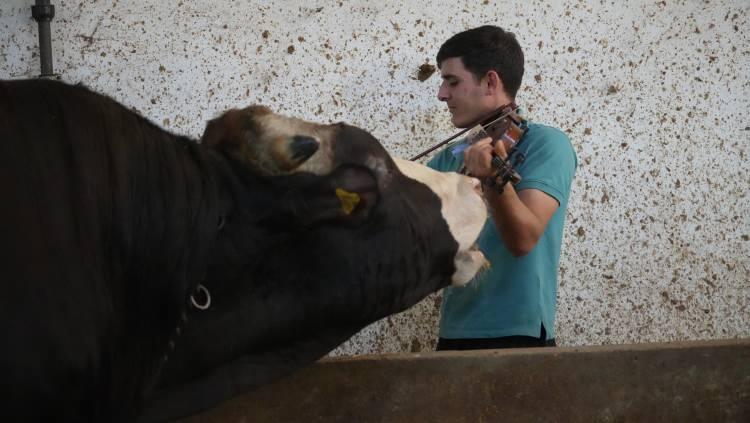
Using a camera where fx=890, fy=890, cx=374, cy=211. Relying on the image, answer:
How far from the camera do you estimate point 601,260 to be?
9.51ft

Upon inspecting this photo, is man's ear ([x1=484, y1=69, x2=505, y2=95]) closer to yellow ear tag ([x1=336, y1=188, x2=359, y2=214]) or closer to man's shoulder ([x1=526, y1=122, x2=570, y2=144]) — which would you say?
man's shoulder ([x1=526, y1=122, x2=570, y2=144])

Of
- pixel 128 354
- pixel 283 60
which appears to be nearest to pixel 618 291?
pixel 283 60

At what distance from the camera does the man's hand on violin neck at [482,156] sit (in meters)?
1.93

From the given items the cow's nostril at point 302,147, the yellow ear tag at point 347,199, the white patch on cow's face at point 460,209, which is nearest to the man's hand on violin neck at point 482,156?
the white patch on cow's face at point 460,209

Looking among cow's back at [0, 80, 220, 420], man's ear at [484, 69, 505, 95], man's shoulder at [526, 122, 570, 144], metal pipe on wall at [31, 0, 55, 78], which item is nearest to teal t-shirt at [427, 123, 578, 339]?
man's shoulder at [526, 122, 570, 144]

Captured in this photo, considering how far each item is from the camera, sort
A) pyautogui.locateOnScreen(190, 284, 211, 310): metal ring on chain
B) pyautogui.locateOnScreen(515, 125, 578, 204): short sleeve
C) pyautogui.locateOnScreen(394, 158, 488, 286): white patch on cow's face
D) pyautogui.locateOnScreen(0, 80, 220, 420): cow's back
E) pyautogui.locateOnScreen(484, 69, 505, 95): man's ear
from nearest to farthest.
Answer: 1. pyautogui.locateOnScreen(0, 80, 220, 420): cow's back
2. pyautogui.locateOnScreen(190, 284, 211, 310): metal ring on chain
3. pyautogui.locateOnScreen(394, 158, 488, 286): white patch on cow's face
4. pyautogui.locateOnScreen(515, 125, 578, 204): short sleeve
5. pyautogui.locateOnScreen(484, 69, 505, 95): man's ear

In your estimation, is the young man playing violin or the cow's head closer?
the cow's head

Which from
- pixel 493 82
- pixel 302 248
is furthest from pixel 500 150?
pixel 302 248

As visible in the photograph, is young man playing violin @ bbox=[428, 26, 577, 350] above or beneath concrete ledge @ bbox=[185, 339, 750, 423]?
above

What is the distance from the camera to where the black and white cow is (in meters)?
1.14

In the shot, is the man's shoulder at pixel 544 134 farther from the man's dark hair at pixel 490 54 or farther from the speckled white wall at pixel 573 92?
the speckled white wall at pixel 573 92

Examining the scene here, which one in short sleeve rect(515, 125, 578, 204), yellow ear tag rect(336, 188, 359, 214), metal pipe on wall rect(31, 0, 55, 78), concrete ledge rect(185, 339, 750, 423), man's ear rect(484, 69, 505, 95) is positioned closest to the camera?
yellow ear tag rect(336, 188, 359, 214)

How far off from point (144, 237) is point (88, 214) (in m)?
0.11

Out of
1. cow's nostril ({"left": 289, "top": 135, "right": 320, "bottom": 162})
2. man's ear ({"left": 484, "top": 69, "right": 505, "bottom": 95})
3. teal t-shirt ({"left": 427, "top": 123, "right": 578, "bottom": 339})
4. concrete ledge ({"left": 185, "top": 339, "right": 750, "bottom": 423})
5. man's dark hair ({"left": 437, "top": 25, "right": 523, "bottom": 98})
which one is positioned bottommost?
concrete ledge ({"left": 185, "top": 339, "right": 750, "bottom": 423})
